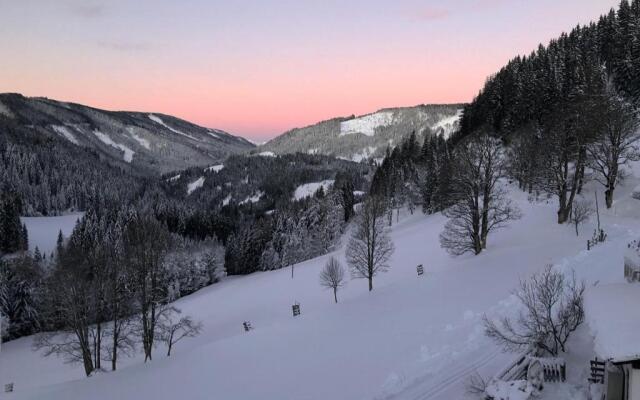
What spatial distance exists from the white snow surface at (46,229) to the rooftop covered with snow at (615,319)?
438ft

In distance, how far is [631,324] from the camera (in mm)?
10250

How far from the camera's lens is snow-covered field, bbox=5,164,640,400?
1595 cm

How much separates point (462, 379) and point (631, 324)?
604cm

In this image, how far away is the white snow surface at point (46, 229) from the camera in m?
124

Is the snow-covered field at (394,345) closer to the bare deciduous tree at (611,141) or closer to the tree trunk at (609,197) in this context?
the tree trunk at (609,197)

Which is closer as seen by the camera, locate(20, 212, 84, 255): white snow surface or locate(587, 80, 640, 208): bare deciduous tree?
locate(587, 80, 640, 208): bare deciduous tree

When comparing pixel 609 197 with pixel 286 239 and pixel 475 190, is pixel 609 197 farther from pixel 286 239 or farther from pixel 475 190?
pixel 286 239

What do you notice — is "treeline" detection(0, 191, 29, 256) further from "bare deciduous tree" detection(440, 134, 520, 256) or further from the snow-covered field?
"bare deciduous tree" detection(440, 134, 520, 256)

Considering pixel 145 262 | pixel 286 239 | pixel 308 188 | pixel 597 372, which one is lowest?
pixel 286 239

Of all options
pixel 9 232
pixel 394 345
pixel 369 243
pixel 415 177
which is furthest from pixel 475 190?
pixel 9 232

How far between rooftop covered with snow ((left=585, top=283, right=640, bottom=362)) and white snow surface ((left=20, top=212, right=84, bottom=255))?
133 metres

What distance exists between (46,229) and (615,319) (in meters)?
161

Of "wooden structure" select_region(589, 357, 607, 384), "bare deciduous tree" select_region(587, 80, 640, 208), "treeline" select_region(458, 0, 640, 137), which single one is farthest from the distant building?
"treeline" select_region(458, 0, 640, 137)

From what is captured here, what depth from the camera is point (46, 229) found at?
140625 mm
